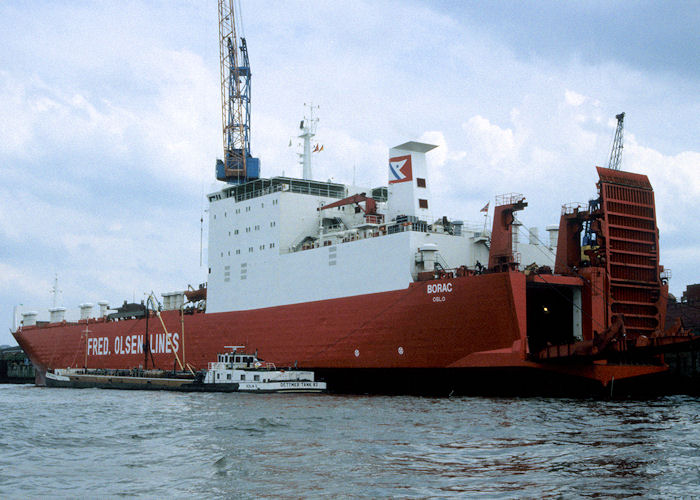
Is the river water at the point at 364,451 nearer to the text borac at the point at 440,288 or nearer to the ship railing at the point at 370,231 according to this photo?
the text borac at the point at 440,288

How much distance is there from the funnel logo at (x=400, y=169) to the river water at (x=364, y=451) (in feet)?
36.5

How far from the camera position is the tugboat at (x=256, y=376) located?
105 ft

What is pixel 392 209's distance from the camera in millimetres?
33219

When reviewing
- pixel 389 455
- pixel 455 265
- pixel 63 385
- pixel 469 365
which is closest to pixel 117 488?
pixel 389 455

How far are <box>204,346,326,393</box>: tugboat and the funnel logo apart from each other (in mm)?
9212

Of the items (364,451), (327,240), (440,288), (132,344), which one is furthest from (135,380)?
(364,451)

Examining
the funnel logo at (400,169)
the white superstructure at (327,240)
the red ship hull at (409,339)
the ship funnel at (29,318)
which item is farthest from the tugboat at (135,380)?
the ship funnel at (29,318)

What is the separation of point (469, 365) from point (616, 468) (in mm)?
13548

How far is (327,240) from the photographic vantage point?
113 ft

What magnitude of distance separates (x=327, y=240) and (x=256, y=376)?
683 centimetres

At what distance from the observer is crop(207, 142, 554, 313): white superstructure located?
1212 inches

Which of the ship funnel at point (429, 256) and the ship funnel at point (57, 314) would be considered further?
the ship funnel at point (57, 314)

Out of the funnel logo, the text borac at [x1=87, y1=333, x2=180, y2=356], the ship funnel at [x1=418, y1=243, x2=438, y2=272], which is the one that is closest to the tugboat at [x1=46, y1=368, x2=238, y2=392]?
the text borac at [x1=87, y1=333, x2=180, y2=356]

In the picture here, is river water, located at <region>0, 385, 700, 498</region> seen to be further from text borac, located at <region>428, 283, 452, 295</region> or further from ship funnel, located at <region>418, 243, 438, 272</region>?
ship funnel, located at <region>418, 243, 438, 272</region>
